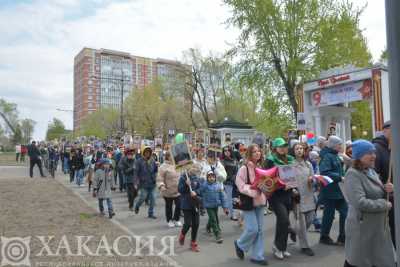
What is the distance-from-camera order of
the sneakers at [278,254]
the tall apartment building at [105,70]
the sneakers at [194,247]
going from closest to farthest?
the sneakers at [278,254]
the sneakers at [194,247]
the tall apartment building at [105,70]

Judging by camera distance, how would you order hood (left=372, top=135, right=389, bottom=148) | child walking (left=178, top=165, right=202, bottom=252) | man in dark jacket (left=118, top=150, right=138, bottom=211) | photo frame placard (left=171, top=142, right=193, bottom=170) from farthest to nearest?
man in dark jacket (left=118, top=150, right=138, bottom=211) < photo frame placard (left=171, top=142, right=193, bottom=170) < child walking (left=178, top=165, right=202, bottom=252) < hood (left=372, top=135, right=389, bottom=148)

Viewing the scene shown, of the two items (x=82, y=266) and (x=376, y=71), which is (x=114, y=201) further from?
(x=376, y=71)

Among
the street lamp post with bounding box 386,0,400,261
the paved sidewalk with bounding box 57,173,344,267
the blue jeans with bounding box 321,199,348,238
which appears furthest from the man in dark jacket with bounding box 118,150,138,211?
the street lamp post with bounding box 386,0,400,261

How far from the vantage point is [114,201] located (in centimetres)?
1381

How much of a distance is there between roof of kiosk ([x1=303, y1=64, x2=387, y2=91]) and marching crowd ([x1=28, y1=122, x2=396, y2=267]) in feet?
27.4

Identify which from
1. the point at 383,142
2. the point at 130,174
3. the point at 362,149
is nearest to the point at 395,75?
the point at 362,149

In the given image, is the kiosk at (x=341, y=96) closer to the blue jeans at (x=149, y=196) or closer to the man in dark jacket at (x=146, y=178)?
the man in dark jacket at (x=146, y=178)

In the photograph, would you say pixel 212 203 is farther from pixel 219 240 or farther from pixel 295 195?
pixel 295 195

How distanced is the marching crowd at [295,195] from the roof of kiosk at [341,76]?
8.36 meters

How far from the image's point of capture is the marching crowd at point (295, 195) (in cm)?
408

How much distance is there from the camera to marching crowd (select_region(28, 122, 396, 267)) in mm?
4078

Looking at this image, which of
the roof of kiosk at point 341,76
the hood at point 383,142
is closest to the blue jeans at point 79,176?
the roof of kiosk at point 341,76

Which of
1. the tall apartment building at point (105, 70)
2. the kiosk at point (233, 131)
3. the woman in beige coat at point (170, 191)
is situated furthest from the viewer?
the tall apartment building at point (105, 70)

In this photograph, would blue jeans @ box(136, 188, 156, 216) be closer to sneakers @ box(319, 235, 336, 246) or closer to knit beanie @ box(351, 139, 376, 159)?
sneakers @ box(319, 235, 336, 246)
